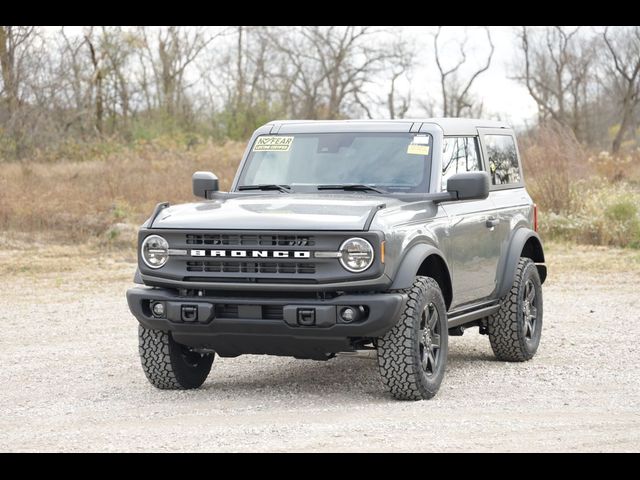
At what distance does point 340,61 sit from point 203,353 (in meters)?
42.4

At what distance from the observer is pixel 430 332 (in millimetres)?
7793

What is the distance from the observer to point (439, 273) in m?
8.21

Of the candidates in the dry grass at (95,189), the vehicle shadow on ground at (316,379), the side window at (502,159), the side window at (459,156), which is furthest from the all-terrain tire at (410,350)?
the dry grass at (95,189)

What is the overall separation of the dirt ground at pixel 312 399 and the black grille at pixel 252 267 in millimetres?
906

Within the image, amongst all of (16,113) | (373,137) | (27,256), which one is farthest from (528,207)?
(16,113)

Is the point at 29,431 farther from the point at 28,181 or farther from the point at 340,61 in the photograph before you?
the point at 340,61

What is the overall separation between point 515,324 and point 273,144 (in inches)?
97.1

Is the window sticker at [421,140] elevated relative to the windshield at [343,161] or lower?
elevated

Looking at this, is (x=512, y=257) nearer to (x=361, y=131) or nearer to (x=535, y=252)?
(x=535, y=252)

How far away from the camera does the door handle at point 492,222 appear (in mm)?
8969

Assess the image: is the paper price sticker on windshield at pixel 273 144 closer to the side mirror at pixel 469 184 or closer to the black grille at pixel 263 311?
the side mirror at pixel 469 184

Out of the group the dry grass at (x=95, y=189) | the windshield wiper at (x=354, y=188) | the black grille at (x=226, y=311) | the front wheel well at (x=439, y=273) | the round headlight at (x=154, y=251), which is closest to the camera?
the black grille at (x=226, y=311)

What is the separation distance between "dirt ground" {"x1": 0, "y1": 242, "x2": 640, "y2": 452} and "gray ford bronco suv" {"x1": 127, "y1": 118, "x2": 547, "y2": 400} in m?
0.36

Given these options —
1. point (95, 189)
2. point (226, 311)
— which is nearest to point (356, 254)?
point (226, 311)
